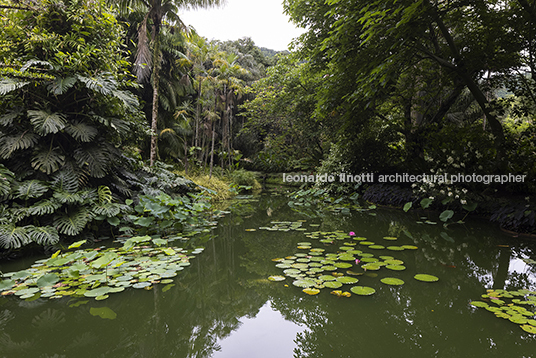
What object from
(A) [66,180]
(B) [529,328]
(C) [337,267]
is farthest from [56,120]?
(B) [529,328]

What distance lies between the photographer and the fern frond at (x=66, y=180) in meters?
3.30

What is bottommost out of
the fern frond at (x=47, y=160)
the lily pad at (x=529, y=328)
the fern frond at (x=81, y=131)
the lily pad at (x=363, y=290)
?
the lily pad at (x=363, y=290)

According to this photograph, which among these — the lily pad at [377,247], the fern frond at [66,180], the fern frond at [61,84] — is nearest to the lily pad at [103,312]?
the fern frond at [66,180]

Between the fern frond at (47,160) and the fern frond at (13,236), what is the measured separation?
80cm

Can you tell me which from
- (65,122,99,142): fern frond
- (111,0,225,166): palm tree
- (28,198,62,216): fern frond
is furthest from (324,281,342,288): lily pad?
(111,0,225,166): palm tree

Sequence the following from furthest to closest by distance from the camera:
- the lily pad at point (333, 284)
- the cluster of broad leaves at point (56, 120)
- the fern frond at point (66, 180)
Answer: the fern frond at point (66, 180) < the cluster of broad leaves at point (56, 120) < the lily pad at point (333, 284)

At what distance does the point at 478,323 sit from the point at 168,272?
2.49 m

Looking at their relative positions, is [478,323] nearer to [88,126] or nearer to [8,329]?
[8,329]

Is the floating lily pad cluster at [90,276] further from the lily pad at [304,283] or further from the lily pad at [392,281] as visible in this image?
the lily pad at [392,281]

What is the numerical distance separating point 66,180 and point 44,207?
0.48 meters

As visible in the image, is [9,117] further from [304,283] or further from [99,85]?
[304,283]

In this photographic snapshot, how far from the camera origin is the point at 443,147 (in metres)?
5.29

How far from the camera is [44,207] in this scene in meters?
3.02

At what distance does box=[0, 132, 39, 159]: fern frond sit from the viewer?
3.08m
